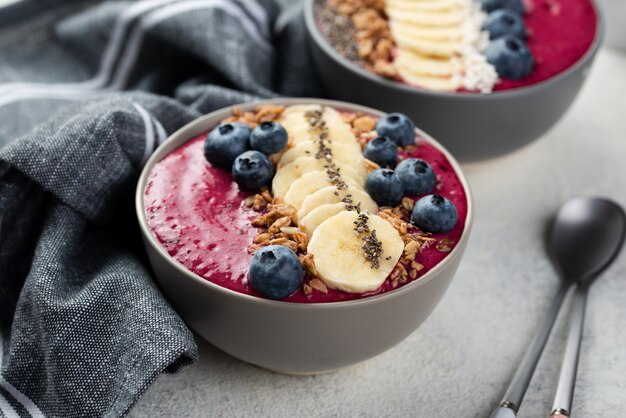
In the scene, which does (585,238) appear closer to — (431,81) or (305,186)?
(431,81)

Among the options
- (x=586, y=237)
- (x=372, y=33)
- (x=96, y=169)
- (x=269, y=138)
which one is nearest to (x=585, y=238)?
(x=586, y=237)

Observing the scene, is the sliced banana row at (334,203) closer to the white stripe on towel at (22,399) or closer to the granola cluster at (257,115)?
the granola cluster at (257,115)

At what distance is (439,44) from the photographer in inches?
79.6

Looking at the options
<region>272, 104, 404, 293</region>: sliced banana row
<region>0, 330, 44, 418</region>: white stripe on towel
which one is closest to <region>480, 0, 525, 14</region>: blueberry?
<region>272, 104, 404, 293</region>: sliced banana row

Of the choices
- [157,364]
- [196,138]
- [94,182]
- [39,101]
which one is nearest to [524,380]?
[157,364]

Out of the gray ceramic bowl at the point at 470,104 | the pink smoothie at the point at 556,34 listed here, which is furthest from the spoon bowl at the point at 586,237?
the pink smoothie at the point at 556,34

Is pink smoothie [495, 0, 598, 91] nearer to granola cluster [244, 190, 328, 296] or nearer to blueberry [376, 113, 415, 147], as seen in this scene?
blueberry [376, 113, 415, 147]

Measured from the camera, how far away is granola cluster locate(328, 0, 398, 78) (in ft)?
6.59

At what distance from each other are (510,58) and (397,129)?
1.57 feet

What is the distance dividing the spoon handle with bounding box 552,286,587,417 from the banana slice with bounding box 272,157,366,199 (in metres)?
0.56

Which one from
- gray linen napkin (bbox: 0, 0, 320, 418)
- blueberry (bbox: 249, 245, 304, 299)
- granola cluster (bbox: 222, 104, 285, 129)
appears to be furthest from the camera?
granola cluster (bbox: 222, 104, 285, 129)

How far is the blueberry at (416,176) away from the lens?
60.9 inches

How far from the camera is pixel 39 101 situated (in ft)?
6.84

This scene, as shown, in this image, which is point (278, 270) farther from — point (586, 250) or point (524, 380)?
point (586, 250)
